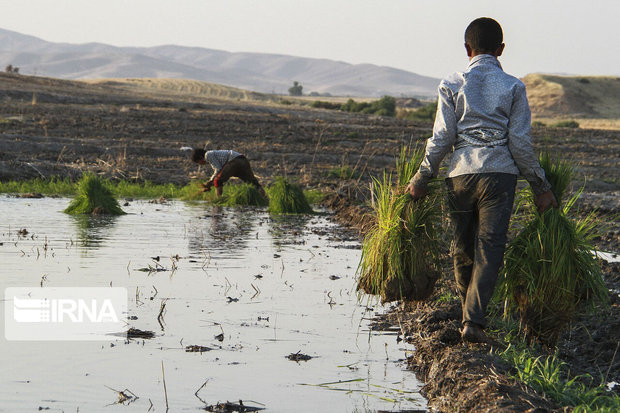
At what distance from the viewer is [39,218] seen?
14.0 m

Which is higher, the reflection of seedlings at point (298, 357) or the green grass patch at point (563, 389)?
the green grass patch at point (563, 389)

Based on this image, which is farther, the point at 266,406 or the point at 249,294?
the point at 249,294

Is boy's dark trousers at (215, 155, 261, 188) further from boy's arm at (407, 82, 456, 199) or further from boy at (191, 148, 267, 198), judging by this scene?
boy's arm at (407, 82, 456, 199)

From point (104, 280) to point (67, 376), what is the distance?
3295mm

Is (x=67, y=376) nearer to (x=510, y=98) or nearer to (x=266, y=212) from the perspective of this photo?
(x=510, y=98)

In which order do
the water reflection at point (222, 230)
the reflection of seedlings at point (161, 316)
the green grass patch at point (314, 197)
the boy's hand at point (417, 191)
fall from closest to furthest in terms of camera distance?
the boy's hand at point (417, 191)
the reflection of seedlings at point (161, 316)
the water reflection at point (222, 230)
the green grass patch at point (314, 197)

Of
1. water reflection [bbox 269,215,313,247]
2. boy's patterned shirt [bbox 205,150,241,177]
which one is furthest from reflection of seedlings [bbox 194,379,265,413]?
boy's patterned shirt [bbox 205,150,241,177]

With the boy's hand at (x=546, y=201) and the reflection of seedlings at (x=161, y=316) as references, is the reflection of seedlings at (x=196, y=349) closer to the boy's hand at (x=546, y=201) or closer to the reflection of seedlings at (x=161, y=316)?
the reflection of seedlings at (x=161, y=316)

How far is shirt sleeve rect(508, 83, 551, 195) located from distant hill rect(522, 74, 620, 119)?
71130mm

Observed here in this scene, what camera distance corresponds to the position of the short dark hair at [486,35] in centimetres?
575

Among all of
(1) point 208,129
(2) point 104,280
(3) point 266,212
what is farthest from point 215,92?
(2) point 104,280

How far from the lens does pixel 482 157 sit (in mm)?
5578

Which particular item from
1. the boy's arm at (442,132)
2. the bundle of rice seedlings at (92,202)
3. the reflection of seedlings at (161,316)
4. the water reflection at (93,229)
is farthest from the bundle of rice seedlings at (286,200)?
the boy's arm at (442,132)

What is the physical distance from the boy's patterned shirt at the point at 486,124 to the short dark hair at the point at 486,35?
0.08 meters
